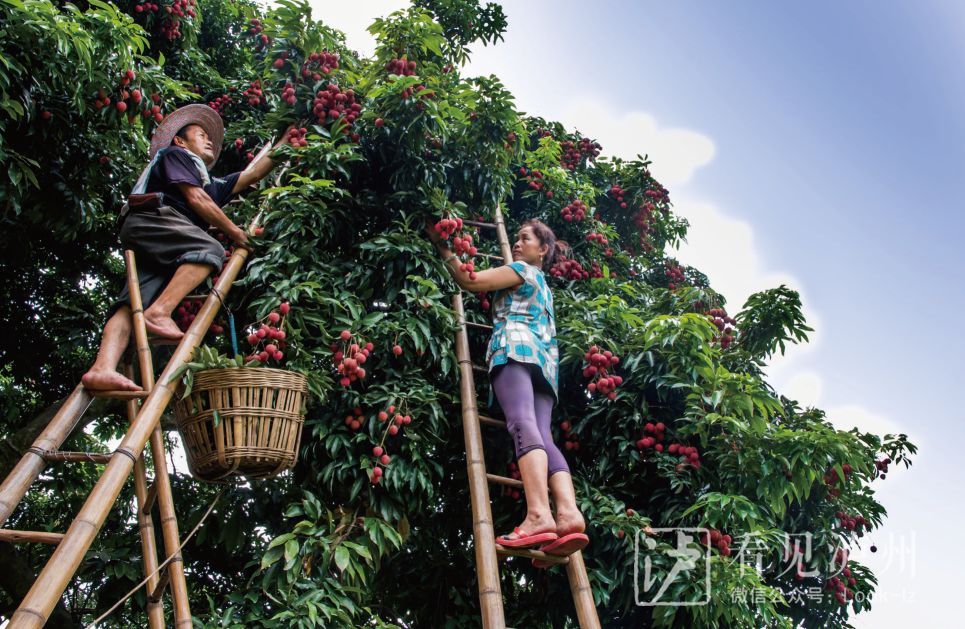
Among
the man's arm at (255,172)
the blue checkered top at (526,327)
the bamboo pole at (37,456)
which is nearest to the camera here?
the bamboo pole at (37,456)

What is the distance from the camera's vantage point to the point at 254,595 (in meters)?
3.18

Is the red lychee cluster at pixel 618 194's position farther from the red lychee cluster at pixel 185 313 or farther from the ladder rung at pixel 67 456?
the ladder rung at pixel 67 456

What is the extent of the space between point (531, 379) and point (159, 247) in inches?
63.8

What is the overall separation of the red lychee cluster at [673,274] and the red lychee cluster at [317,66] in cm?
335

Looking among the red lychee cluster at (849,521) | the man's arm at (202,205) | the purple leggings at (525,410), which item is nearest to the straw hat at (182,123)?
the man's arm at (202,205)

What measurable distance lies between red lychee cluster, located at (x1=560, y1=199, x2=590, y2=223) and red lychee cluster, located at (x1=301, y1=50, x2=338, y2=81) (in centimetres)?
184

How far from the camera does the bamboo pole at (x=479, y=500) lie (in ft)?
9.73

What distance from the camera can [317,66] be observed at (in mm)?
4551

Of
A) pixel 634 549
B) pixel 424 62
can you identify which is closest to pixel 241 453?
pixel 634 549

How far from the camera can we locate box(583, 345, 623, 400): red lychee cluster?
401 cm

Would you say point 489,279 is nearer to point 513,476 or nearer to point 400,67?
point 513,476

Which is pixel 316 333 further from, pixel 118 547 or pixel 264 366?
pixel 118 547

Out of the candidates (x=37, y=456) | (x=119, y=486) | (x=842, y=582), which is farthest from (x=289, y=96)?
(x=842, y=582)

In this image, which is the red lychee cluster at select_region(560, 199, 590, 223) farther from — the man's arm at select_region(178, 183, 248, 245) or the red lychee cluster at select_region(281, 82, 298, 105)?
the man's arm at select_region(178, 183, 248, 245)
